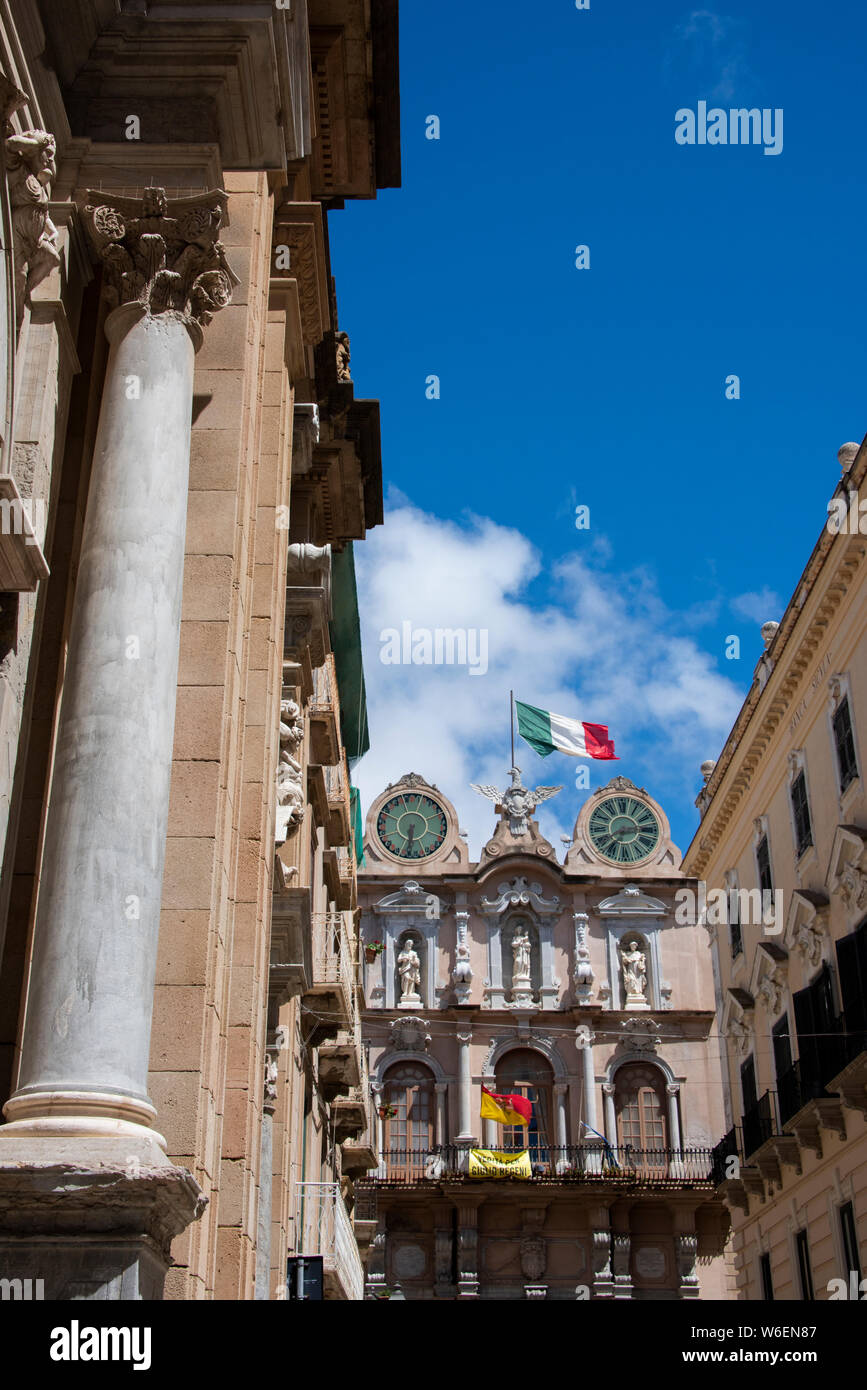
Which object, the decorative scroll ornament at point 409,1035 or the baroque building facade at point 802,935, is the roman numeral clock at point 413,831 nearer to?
the decorative scroll ornament at point 409,1035

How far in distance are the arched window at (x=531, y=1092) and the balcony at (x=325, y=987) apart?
24781 millimetres

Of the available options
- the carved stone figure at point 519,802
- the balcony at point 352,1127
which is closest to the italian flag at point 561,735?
the carved stone figure at point 519,802

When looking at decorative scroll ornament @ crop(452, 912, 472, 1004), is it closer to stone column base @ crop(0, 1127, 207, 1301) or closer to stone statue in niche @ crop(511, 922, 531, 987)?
stone statue in niche @ crop(511, 922, 531, 987)

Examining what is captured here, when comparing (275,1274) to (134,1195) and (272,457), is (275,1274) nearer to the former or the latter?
(272,457)

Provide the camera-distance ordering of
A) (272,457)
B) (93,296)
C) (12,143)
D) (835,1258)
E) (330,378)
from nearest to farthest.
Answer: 1. (12,143)
2. (93,296)
3. (272,457)
4. (330,378)
5. (835,1258)

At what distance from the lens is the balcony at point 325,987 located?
18.3 m

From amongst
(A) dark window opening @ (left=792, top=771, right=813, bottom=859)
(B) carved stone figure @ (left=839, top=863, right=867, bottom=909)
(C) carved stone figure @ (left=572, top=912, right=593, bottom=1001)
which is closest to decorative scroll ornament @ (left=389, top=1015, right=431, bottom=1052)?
(C) carved stone figure @ (left=572, top=912, right=593, bottom=1001)

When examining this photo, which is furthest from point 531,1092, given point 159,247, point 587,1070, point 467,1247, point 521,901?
point 159,247

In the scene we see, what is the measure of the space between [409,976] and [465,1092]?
4.27 m

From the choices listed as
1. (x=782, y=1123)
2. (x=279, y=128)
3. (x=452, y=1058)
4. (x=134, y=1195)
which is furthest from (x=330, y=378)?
(x=452, y=1058)

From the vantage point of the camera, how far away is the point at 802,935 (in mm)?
25875

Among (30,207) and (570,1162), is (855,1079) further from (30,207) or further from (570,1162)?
(570,1162)
